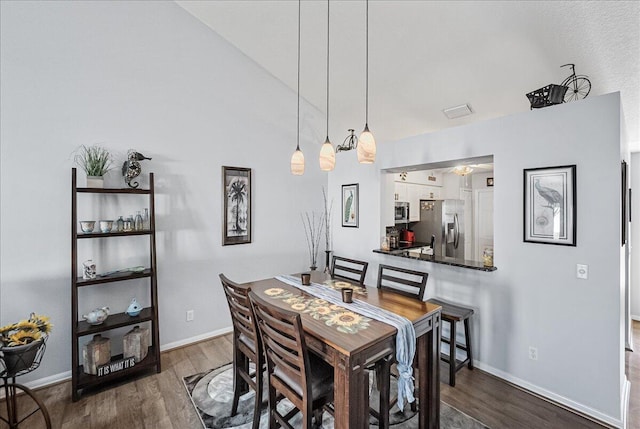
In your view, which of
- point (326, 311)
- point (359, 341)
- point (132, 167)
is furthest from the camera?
point (132, 167)

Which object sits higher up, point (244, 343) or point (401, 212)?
point (401, 212)

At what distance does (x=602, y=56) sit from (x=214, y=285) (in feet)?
14.4

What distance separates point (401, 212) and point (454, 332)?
2944 mm

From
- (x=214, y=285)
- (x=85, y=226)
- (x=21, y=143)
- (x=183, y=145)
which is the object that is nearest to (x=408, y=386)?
(x=214, y=285)

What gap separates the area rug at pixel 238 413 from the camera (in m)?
2.08

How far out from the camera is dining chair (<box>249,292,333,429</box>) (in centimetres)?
149

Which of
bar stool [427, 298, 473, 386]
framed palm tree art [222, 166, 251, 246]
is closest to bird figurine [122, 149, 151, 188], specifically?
framed palm tree art [222, 166, 251, 246]

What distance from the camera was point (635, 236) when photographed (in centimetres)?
412

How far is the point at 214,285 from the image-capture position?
3.56m

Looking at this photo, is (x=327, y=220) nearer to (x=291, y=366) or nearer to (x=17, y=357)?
(x=291, y=366)

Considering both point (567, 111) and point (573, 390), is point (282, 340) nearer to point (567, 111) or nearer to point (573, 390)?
point (573, 390)

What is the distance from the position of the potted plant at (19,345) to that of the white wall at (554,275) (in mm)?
3399

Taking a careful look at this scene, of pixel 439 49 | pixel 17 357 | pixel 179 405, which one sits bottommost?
pixel 179 405

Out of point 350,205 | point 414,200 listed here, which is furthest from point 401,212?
point 350,205
